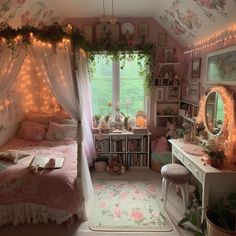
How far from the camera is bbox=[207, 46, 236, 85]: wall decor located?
2.93m

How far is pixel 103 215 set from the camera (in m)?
3.21

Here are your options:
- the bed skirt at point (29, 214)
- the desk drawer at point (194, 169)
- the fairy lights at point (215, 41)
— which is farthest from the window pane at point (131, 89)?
the bed skirt at point (29, 214)

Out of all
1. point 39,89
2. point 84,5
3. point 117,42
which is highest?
point 84,5

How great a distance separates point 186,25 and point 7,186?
10.9ft

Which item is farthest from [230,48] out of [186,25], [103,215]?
[103,215]

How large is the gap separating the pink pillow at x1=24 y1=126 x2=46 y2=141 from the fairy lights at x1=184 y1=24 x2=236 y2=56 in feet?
9.70

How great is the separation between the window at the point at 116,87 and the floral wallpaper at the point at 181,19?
3.02 ft

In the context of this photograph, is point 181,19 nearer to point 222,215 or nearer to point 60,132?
point 60,132

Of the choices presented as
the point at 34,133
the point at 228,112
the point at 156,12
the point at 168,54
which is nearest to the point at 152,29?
the point at 156,12

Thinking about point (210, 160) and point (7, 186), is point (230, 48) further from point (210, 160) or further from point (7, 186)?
point (7, 186)

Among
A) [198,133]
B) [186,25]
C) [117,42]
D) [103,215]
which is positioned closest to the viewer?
[103,215]

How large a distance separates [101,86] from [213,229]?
3289mm

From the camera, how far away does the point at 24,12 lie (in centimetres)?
342

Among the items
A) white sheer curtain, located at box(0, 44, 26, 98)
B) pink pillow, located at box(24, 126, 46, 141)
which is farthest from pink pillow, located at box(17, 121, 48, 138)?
white sheer curtain, located at box(0, 44, 26, 98)
